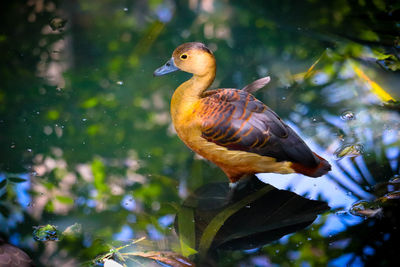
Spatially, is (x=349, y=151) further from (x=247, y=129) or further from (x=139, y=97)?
(x=139, y=97)

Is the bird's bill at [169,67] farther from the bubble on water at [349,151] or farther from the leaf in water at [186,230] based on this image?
the bubble on water at [349,151]

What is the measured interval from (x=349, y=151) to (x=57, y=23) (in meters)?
1.47

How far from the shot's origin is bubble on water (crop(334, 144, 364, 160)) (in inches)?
67.1

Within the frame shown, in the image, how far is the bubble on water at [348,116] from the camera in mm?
1845

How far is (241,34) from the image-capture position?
2260 millimetres

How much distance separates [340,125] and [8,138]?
4.13ft

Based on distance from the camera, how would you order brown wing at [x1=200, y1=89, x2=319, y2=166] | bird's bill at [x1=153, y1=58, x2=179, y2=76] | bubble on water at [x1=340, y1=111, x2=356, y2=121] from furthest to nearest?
bubble on water at [x1=340, y1=111, x2=356, y2=121]
bird's bill at [x1=153, y1=58, x2=179, y2=76]
brown wing at [x1=200, y1=89, x2=319, y2=166]

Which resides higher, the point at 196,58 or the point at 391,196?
the point at 196,58

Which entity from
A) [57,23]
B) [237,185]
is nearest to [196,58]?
[237,185]

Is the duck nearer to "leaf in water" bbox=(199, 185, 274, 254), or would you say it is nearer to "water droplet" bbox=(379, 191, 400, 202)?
"leaf in water" bbox=(199, 185, 274, 254)

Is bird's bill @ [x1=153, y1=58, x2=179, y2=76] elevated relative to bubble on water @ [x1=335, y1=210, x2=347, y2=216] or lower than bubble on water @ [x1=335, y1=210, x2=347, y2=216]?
elevated

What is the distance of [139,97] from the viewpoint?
1.96m

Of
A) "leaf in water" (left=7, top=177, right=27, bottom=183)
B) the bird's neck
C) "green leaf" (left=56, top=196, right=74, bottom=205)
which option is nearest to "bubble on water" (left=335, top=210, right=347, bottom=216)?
the bird's neck

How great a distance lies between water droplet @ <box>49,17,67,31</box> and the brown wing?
1.06 metres
